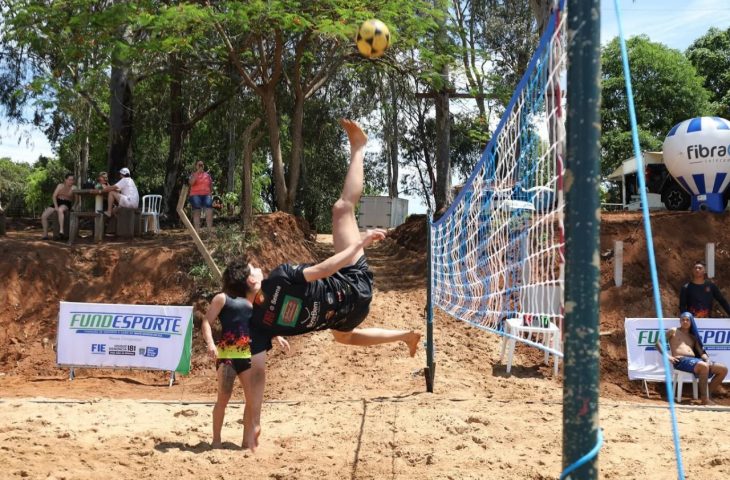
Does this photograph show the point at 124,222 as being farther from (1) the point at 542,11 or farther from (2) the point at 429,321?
(1) the point at 542,11

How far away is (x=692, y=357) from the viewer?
9.18 meters

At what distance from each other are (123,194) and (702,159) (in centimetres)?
1119

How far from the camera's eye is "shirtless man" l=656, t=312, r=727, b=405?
29.8 feet

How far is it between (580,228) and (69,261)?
36.9 feet

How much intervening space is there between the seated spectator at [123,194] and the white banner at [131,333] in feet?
13.7

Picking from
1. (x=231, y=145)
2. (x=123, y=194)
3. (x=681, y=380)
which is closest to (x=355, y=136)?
(x=681, y=380)

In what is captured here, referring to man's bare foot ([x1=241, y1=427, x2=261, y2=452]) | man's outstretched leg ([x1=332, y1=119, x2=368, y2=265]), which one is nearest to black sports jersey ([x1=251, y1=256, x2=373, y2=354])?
man's outstretched leg ([x1=332, y1=119, x2=368, y2=265])

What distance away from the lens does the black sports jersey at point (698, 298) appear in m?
10.0

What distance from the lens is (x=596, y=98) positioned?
2.24m

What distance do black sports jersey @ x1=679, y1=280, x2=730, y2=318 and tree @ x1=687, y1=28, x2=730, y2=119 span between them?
20274 mm

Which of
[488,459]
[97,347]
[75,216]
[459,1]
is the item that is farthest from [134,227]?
[459,1]

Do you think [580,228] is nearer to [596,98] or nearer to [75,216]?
[596,98]

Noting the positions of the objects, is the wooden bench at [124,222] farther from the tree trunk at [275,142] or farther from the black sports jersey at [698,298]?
the black sports jersey at [698,298]

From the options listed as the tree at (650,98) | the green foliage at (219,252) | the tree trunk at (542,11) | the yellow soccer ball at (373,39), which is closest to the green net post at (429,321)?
the yellow soccer ball at (373,39)
